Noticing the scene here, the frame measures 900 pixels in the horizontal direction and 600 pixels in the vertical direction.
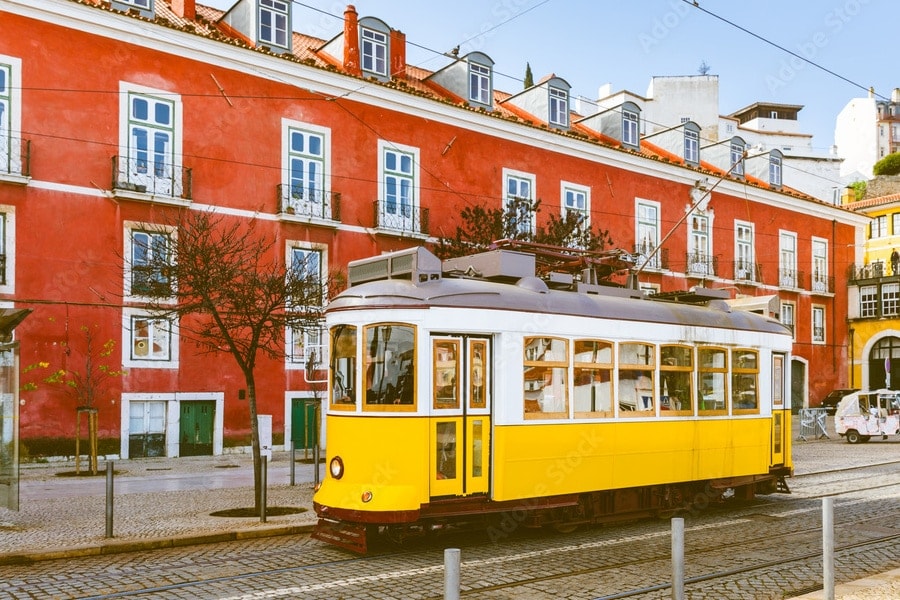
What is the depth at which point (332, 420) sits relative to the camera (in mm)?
10273

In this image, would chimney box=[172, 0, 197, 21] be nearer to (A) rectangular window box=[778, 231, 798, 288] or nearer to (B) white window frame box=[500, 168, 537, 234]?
(B) white window frame box=[500, 168, 537, 234]

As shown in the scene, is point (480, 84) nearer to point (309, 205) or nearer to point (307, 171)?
point (307, 171)

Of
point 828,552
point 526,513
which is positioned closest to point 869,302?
point 526,513

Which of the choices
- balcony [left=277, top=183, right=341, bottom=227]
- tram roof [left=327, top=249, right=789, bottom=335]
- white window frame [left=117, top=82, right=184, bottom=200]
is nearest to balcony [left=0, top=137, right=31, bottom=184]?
white window frame [left=117, top=82, right=184, bottom=200]

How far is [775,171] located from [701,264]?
945 centimetres

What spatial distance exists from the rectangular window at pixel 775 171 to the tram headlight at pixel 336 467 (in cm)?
3594

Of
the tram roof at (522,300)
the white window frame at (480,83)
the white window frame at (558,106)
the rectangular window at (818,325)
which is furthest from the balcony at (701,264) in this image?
the tram roof at (522,300)

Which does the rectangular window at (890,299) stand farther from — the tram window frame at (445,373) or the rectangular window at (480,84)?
the tram window frame at (445,373)

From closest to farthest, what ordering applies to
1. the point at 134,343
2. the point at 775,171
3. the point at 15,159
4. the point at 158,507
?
the point at 158,507 → the point at 15,159 → the point at 134,343 → the point at 775,171

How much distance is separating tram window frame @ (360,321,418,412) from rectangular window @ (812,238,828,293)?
36162mm

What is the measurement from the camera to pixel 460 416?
9961 millimetres

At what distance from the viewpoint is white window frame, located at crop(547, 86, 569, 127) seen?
31.7 m

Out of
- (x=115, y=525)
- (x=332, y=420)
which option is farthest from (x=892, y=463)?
(x=115, y=525)

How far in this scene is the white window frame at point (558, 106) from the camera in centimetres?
3169
